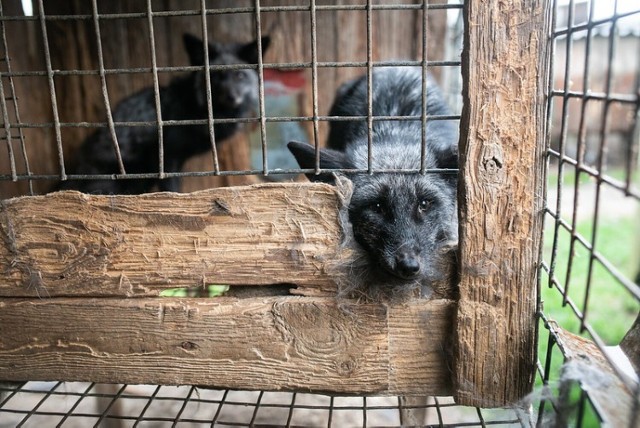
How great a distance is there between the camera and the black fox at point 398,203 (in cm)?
212

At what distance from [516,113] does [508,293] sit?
66 cm

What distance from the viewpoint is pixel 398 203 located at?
2.52 m

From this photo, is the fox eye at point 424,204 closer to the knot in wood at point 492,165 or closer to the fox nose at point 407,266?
the fox nose at point 407,266

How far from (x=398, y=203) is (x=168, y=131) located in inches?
107

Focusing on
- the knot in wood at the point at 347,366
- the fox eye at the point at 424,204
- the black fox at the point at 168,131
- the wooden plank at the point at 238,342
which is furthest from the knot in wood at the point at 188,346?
the black fox at the point at 168,131

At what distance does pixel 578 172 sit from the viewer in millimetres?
1581

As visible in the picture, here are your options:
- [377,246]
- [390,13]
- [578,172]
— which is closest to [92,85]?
[390,13]

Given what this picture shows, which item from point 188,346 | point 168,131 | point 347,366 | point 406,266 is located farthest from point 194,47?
point 347,366

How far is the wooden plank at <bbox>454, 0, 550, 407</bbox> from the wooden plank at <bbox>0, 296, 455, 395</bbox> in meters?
0.13

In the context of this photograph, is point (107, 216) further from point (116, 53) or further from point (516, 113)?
point (116, 53)

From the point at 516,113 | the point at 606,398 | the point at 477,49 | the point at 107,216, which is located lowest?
the point at 606,398

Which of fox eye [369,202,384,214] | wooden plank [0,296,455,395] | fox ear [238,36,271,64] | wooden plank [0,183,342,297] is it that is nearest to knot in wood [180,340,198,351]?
wooden plank [0,296,455,395]

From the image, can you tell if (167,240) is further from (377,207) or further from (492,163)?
(492,163)

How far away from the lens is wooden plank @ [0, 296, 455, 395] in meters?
2.11
